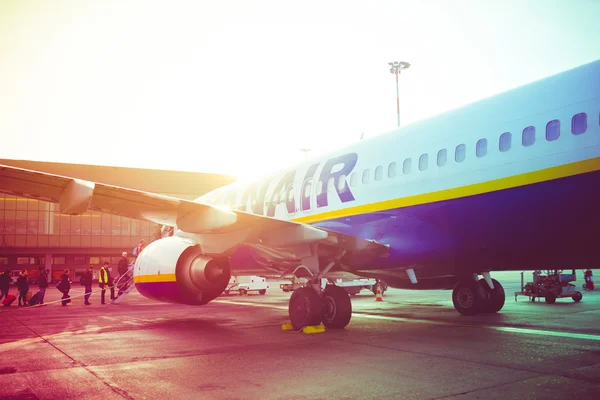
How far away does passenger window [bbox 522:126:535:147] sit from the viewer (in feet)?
25.7

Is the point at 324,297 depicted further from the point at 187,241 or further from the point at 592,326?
the point at 592,326

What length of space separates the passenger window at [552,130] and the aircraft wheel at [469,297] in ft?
22.3

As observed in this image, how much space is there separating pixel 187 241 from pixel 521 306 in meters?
10.1

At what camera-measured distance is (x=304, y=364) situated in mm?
7090

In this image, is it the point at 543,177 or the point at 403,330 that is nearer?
the point at 543,177

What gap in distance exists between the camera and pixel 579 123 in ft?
24.1

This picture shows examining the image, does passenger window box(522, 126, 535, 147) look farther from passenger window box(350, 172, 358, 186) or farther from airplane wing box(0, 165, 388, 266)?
passenger window box(350, 172, 358, 186)

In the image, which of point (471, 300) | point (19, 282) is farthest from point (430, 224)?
point (19, 282)

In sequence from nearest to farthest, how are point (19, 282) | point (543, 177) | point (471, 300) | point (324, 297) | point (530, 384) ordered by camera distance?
point (530, 384) → point (543, 177) → point (324, 297) → point (471, 300) → point (19, 282)

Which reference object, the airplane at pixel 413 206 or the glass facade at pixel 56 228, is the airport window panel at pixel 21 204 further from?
the airplane at pixel 413 206

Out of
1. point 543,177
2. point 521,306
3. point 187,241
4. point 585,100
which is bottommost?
point 521,306

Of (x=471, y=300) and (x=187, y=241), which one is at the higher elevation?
(x=187, y=241)

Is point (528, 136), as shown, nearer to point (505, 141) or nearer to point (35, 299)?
point (505, 141)

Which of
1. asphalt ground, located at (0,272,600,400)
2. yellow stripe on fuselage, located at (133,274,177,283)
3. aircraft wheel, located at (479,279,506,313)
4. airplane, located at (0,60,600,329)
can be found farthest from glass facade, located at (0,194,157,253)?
aircraft wheel, located at (479,279,506,313)
